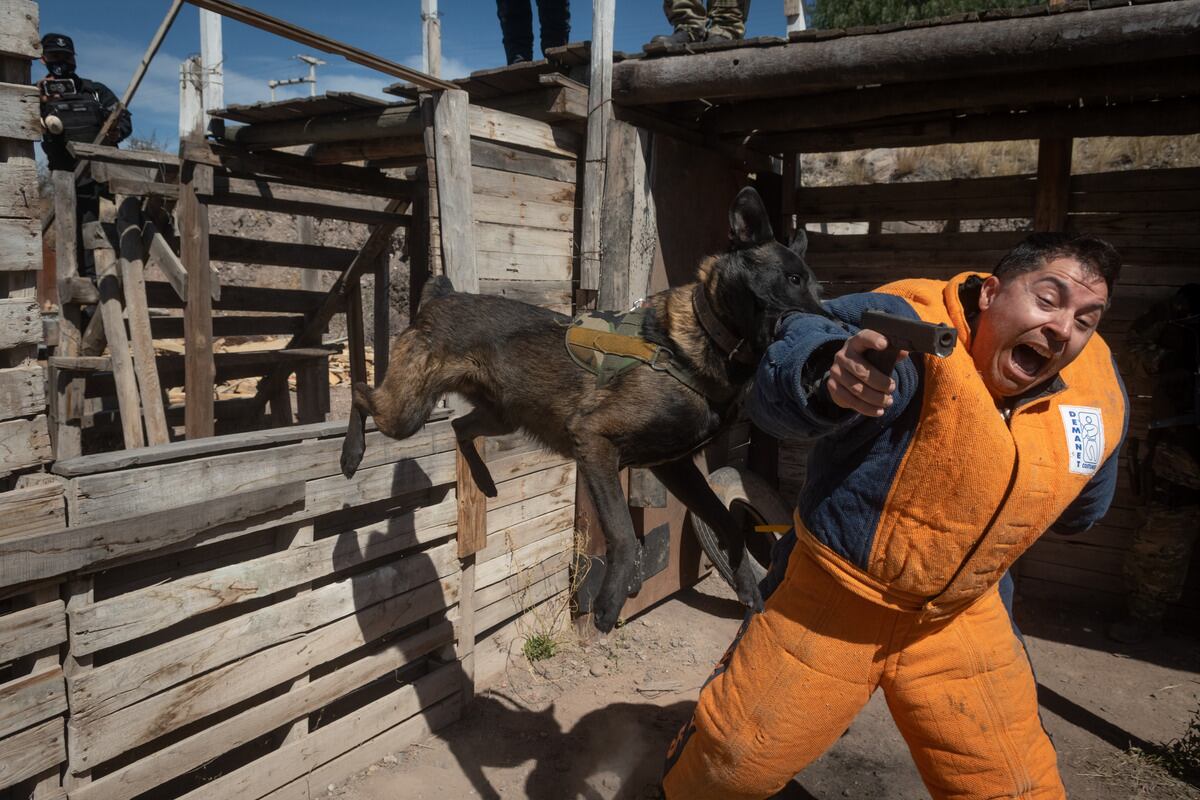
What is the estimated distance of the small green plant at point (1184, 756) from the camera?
13.4 feet

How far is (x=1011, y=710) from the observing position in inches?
87.2

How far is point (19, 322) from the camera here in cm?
272

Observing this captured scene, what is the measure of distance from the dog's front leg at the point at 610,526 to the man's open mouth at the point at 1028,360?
4.60 feet

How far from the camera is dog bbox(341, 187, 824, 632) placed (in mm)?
2867

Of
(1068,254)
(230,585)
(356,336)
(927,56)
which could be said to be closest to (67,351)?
(356,336)

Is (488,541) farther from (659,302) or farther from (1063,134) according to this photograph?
(1063,134)

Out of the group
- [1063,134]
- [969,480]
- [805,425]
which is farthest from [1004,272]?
[1063,134]

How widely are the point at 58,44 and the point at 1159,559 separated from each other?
30.4ft

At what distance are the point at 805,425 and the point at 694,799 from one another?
128cm

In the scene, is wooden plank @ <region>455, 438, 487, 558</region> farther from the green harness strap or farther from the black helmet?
the black helmet

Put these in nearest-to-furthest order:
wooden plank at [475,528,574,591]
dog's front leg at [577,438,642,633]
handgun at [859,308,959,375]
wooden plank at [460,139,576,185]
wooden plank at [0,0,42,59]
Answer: handgun at [859,308,959,375] < wooden plank at [0,0,42,59] < dog's front leg at [577,438,642,633] < wooden plank at [460,139,576,185] < wooden plank at [475,528,574,591]

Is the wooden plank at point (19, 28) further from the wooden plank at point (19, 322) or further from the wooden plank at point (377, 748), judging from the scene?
the wooden plank at point (377, 748)

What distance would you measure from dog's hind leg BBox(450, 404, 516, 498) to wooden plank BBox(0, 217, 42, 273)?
1.77 m

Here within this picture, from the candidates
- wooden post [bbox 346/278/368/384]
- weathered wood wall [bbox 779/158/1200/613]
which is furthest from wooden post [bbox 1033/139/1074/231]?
wooden post [bbox 346/278/368/384]
